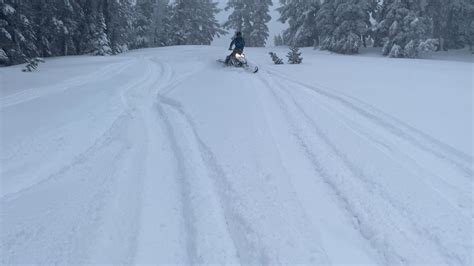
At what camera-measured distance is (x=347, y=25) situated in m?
31.1

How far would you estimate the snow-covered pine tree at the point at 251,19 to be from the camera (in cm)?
4825

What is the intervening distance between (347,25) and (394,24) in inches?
149

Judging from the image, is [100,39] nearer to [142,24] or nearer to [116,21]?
[116,21]

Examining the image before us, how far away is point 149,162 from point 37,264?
269cm

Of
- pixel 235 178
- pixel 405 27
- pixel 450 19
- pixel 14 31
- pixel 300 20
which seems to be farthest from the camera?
pixel 300 20

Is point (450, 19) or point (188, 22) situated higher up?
point (188, 22)

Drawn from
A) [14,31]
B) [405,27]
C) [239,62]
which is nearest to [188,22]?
[405,27]

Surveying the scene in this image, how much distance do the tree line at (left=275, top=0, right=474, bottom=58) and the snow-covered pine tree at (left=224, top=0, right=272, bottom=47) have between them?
37.3ft

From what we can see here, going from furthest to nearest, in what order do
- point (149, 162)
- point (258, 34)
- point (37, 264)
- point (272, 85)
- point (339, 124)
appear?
point (258, 34) < point (272, 85) < point (339, 124) < point (149, 162) < point (37, 264)

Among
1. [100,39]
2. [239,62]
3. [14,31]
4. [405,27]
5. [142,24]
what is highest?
[14,31]

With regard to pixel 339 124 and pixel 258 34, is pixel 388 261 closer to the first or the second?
pixel 339 124

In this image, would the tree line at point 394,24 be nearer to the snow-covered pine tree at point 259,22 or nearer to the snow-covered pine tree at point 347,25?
the snow-covered pine tree at point 347,25

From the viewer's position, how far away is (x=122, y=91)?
38.6ft

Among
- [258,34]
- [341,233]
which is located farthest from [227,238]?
[258,34]
